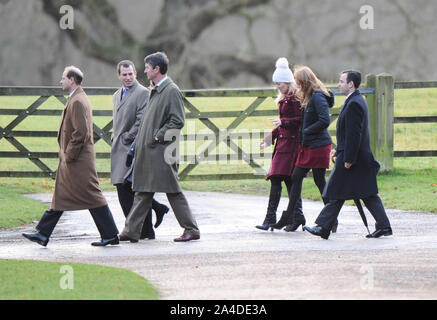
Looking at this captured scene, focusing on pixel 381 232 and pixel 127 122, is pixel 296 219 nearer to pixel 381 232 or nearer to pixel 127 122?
pixel 381 232

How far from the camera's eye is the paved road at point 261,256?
7.38 meters

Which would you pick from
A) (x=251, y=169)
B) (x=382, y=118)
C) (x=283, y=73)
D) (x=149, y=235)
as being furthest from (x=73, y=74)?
(x=251, y=169)

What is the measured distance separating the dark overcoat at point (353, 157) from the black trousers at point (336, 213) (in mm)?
75

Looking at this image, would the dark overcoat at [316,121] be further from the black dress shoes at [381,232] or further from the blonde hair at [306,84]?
the black dress shoes at [381,232]

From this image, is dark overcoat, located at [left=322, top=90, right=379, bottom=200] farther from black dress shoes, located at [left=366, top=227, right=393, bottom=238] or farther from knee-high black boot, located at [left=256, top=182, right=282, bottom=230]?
knee-high black boot, located at [left=256, top=182, right=282, bottom=230]

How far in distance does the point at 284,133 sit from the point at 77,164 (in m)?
2.20

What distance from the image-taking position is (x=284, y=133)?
10516 millimetres

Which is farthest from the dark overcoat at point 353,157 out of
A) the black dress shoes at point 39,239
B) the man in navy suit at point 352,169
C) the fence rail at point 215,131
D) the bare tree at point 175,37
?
the bare tree at point 175,37

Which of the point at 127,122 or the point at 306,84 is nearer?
the point at 127,122

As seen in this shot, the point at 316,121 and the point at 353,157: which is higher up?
the point at 316,121

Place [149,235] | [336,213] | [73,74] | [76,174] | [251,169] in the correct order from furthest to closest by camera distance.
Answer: [251,169], [149,235], [336,213], [73,74], [76,174]

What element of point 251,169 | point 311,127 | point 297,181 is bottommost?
point 251,169

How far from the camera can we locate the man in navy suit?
9.74 meters

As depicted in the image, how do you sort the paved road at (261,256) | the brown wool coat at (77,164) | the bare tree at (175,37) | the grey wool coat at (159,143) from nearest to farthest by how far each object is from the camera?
the paved road at (261,256) < the brown wool coat at (77,164) < the grey wool coat at (159,143) < the bare tree at (175,37)
